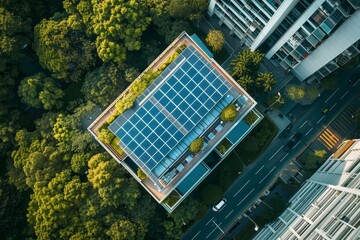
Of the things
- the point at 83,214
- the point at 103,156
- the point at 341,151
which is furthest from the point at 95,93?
the point at 341,151

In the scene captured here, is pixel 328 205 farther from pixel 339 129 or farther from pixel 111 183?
pixel 111 183

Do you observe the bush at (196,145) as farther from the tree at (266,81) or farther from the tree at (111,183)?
the tree at (266,81)

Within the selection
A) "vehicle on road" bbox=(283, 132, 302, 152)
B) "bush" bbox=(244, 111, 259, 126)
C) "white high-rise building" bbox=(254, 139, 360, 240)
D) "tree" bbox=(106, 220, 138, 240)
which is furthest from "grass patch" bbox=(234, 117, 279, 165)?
"tree" bbox=(106, 220, 138, 240)

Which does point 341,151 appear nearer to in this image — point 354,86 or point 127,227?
point 354,86

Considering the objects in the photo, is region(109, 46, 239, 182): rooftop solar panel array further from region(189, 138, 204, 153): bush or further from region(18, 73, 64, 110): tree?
region(18, 73, 64, 110): tree

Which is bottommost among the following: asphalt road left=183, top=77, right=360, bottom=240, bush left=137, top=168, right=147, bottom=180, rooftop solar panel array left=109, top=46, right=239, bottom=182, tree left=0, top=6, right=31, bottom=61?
asphalt road left=183, top=77, right=360, bottom=240

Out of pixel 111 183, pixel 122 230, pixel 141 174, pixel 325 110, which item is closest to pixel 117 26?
pixel 141 174
